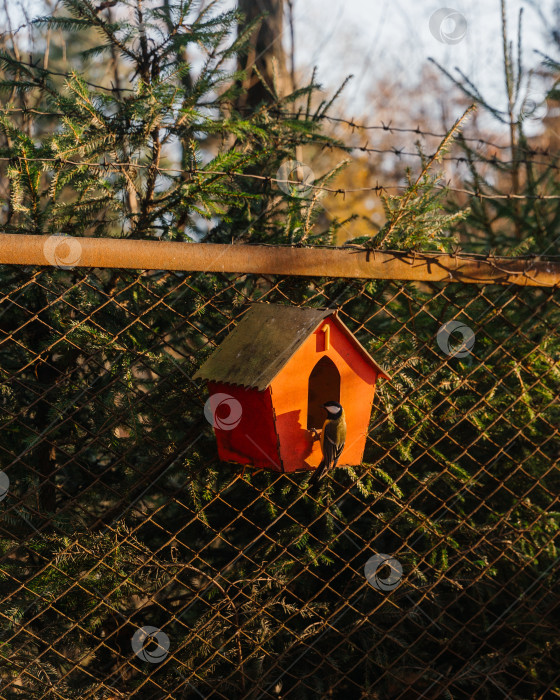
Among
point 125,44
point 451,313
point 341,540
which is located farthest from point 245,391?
point 125,44

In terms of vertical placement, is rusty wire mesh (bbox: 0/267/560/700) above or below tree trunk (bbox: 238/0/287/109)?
below

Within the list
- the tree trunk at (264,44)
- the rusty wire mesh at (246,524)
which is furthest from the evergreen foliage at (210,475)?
the tree trunk at (264,44)

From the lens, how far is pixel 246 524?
2.57 metres

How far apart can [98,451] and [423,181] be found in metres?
1.66

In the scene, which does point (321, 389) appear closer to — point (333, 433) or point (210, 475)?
point (333, 433)

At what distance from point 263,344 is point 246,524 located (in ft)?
3.69

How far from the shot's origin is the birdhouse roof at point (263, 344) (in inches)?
64.3

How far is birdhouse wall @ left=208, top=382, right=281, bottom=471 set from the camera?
1663 mm

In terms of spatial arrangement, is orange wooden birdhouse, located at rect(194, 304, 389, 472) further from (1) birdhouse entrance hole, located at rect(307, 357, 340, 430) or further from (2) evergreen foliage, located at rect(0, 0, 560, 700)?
(2) evergreen foliage, located at rect(0, 0, 560, 700)

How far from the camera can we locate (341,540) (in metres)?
2.48

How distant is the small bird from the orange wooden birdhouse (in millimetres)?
35

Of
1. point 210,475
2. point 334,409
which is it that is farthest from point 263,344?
point 210,475

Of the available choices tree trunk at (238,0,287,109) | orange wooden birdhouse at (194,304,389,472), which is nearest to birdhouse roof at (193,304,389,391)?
orange wooden birdhouse at (194,304,389,472)

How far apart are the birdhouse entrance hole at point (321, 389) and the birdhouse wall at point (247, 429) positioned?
0.71ft
